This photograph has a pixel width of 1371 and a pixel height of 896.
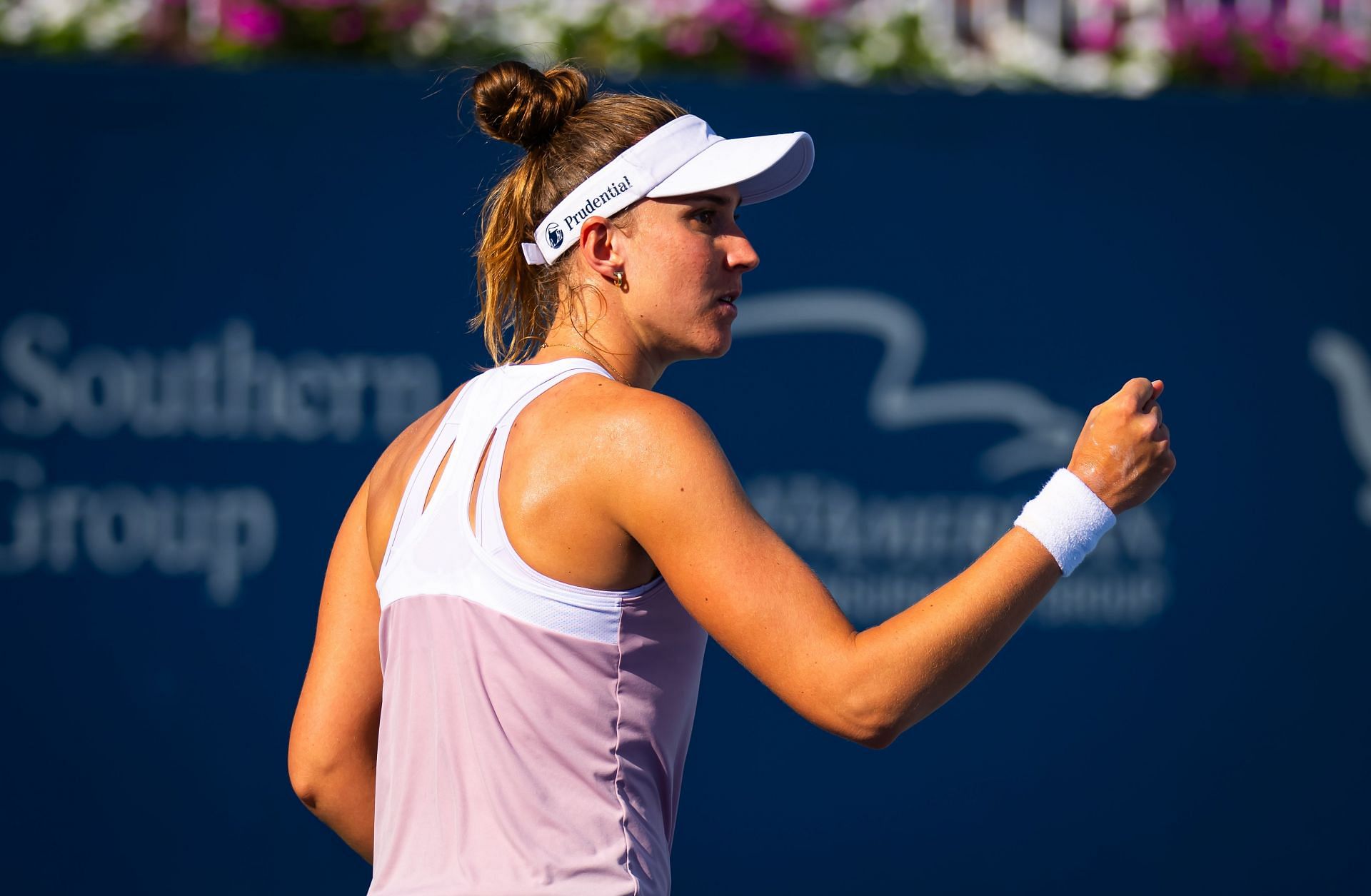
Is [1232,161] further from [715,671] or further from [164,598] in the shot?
[164,598]

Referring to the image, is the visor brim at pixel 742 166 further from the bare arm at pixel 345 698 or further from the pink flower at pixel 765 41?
the pink flower at pixel 765 41

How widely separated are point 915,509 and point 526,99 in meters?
2.59

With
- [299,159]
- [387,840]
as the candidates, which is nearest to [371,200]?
[299,159]

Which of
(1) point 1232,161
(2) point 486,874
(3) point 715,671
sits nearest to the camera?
(2) point 486,874

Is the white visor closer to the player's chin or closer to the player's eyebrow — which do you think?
the player's eyebrow

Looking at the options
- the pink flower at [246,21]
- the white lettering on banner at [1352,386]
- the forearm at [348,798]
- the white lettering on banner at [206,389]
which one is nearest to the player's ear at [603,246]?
the forearm at [348,798]

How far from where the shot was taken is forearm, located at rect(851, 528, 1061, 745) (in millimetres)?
1416

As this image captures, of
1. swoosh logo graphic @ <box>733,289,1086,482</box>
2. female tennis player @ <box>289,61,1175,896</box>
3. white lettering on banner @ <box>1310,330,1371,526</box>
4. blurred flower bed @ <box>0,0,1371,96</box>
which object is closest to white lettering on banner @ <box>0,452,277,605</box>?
blurred flower bed @ <box>0,0,1371,96</box>

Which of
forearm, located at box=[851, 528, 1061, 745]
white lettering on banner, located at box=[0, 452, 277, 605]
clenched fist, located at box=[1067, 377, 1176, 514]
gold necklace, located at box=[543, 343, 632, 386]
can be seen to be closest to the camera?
forearm, located at box=[851, 528, 1061, 745]

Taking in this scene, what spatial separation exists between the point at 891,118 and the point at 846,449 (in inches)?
38.8

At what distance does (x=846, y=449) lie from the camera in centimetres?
414

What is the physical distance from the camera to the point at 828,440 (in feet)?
13.6

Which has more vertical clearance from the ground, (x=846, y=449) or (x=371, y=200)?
(x=371, y=200)

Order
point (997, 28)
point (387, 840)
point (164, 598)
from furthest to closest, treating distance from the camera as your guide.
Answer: point (997, 28) → point (164, 598) → point (387, 840)
